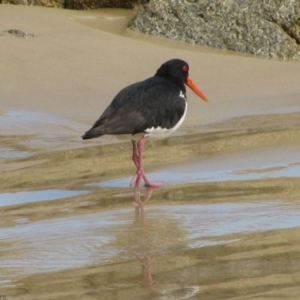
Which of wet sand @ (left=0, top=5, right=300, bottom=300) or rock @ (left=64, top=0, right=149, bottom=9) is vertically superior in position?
rock @ (left=64, top=0, right=149, bottom=9)

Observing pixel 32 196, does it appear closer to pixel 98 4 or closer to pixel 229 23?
pixel 229 23

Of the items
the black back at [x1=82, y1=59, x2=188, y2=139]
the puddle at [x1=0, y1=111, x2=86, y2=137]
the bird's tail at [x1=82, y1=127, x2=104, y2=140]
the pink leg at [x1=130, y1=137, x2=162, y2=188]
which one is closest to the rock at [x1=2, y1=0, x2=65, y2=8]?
the puddle at [x1=0, y1=111, x2=86, y2=137]

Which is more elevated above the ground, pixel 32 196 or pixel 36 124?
pixel 36 124

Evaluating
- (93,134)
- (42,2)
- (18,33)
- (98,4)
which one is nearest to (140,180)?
(93,134)

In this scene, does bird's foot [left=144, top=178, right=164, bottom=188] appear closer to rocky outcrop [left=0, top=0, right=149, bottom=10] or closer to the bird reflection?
the bird reflection

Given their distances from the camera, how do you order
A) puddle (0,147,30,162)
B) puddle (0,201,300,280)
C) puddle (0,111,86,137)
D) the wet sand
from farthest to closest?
puddle (0,111,86,137)
puddle (0,147,30,162)
puddle (0,201,300,280)
the wet sand

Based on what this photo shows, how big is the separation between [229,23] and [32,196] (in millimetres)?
5959

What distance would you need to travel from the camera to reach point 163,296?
15.1 ft

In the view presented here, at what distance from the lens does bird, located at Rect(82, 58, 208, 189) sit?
7145mm

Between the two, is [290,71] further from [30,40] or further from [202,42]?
[30,40]

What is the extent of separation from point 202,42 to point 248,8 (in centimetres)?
79

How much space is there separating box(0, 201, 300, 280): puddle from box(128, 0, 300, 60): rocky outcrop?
588 cm

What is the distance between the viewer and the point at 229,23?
12.0 metres

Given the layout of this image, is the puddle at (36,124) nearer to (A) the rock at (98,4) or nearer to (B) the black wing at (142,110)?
(B) the black wing at (142,110)
